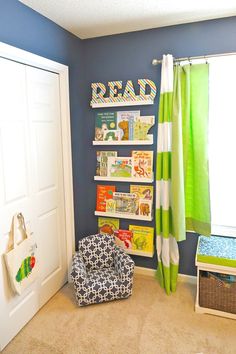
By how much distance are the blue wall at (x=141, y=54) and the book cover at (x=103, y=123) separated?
0.28 feet

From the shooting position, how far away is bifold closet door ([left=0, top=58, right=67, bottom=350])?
5.78 ft

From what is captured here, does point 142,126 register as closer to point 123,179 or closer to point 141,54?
point 123,179

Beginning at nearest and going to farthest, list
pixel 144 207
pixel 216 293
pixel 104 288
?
pixel 216 293 → pixel 104 288 → pixel 144 207

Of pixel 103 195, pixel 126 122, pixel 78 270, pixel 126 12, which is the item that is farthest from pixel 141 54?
pixel 78 270

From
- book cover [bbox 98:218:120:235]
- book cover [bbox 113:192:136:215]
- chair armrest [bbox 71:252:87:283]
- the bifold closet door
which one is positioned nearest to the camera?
the bifold closet door

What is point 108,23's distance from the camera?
7.11 ft

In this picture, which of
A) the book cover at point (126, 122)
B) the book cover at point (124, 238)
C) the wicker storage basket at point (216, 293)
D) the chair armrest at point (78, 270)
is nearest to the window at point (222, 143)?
the wicker storage basket at point (216, 293)

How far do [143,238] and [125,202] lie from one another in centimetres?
39

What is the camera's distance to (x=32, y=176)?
2016mm

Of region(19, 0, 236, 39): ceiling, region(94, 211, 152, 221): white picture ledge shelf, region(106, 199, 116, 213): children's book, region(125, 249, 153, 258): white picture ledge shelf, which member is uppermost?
region(19, 0, 236, 39): ceiling

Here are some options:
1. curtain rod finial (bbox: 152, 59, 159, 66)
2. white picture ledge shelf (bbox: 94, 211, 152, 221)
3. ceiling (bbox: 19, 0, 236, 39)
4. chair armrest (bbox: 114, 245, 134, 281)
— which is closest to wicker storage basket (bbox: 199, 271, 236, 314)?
chair armrest (bbox: 114, 245, 134, 281)

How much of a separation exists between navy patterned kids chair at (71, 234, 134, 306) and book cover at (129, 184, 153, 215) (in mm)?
455

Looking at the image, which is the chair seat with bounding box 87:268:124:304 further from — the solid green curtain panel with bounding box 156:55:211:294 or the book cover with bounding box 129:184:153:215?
the book cover with bounding box 129:184:153:215

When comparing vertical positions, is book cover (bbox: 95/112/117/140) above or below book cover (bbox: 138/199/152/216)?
above
